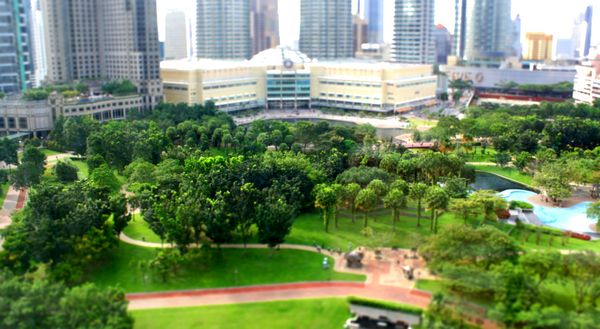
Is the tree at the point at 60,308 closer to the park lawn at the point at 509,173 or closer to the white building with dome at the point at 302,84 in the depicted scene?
the park lawn at the point at 509,173

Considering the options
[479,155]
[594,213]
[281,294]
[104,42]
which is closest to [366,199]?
[281,294]

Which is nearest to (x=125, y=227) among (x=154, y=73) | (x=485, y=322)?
(x=485, y=322)

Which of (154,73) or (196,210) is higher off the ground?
(154,73)

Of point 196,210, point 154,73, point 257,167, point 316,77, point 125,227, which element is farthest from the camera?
point 316,77

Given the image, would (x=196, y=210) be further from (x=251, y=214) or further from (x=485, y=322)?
(x=485, y=322)

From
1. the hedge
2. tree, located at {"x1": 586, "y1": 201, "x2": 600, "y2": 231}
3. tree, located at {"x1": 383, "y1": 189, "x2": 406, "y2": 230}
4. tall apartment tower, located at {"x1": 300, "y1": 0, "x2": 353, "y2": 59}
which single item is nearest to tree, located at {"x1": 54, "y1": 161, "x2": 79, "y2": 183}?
tree, located at {"x1": 383, "y1": 189, "x2": 406, "y2": 230}

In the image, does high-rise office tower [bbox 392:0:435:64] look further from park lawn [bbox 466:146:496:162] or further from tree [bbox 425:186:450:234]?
tree [bbox 425:186:450:234]

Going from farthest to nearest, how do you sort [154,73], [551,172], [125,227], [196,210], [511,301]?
[154,73] → [551,172] → [125,227] → [196,210] → [511,301]
